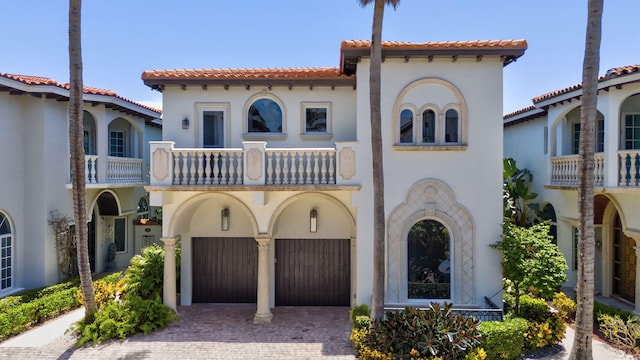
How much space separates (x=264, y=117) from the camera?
13664mm

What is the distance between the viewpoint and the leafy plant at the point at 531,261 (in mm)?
10133

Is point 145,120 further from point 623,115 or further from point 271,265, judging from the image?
point 623,115

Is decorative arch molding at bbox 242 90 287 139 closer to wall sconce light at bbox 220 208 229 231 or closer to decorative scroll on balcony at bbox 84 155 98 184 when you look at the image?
wall sconce light at bbox 220 208 229 231

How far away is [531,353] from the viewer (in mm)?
10023

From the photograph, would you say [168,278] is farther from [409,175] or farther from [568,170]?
[568,170]

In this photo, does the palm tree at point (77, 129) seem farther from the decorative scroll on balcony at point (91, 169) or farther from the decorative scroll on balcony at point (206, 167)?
the decorative scroll on balcony at point (91, 169)

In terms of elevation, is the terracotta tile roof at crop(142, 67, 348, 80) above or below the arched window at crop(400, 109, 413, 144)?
above

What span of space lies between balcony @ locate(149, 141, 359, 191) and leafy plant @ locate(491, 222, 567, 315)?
4.92 m

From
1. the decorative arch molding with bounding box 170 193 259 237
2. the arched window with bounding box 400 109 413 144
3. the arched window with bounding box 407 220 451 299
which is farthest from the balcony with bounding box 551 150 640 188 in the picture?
the decorative arch molding with bounding box 170 193 259 237

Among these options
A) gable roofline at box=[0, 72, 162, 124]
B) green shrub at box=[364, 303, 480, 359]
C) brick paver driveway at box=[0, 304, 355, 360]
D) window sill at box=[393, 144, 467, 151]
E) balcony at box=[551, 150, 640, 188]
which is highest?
gable roofline at box=[0, 72, 162, 124]

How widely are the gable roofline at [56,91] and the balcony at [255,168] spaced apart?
16.9 feet

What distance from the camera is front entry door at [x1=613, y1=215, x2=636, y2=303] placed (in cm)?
1388

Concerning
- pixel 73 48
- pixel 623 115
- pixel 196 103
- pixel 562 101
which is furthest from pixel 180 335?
pixel 623 115

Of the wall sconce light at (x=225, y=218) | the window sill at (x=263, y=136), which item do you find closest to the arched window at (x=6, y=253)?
the wall sconce light at (x=225, y=218)
